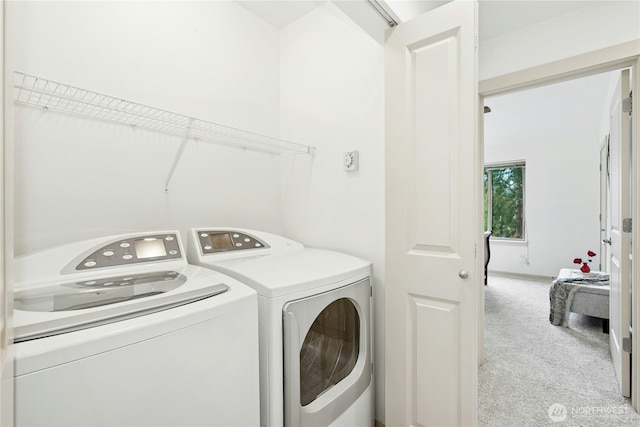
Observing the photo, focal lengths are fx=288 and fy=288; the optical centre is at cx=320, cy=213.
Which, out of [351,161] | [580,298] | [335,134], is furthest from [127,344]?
[580,298]

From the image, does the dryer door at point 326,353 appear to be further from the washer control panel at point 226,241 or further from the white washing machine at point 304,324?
the washer control panel at point 226,241

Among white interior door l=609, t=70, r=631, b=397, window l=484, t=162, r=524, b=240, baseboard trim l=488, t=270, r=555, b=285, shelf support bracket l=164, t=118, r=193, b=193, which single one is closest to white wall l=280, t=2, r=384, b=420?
shelf support bracket l=164, t=118, r=193, b=193

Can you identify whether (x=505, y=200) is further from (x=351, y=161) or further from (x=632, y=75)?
(x=351, y=161)

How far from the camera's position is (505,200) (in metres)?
5.70

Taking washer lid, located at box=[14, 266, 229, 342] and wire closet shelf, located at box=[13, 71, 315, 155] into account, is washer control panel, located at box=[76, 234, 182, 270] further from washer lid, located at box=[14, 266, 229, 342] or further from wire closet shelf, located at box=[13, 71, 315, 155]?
wire closet shelf, located at box=[13, 71, 315, 155]

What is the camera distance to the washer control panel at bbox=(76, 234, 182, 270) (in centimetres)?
110

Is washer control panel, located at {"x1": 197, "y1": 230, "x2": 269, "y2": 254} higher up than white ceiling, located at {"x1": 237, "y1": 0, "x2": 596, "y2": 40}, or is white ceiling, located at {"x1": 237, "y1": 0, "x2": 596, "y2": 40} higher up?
white ceiling, located at {"x1": 237, "y1": 0, "x2": 596, "y2": 40}

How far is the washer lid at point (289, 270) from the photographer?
105cm

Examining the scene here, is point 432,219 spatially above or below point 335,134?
below

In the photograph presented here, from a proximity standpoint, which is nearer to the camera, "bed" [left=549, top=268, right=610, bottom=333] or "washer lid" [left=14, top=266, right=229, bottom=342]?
"washer lid" [left=14, top=266, right=229, bottom=342]

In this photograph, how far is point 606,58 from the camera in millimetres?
1668

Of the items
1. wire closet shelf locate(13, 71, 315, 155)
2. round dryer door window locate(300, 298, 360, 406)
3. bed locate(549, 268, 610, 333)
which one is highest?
wire closet shelf locate(13, 71, 315, 155)

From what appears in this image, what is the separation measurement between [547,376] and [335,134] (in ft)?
7.77

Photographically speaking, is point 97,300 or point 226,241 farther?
point 226,241
